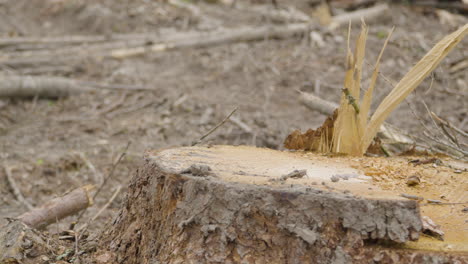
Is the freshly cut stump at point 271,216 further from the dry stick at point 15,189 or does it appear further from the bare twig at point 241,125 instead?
the bare twig at point 241,125

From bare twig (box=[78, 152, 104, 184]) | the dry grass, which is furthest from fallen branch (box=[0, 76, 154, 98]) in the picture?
the dry grass

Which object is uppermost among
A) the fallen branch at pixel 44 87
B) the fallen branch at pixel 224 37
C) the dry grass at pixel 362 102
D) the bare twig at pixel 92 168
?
the dry grass at pixel 362 102

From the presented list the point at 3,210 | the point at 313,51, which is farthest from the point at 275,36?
the point at 3,210

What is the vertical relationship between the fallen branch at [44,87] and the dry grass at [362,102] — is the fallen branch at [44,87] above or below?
below

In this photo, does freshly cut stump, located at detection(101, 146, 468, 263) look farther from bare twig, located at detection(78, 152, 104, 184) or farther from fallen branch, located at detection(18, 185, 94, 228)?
bare twig, located at detection(78, 152, 104, 184)

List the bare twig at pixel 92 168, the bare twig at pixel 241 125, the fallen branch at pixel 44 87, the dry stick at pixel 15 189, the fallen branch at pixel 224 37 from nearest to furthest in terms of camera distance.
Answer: the dry stick at pixel 15 189
the bare twig at pixel 92 168
the bare twig at pixel 241 125
the fallen branch at pixel 44 87
the fallen branch at pixel 224 37

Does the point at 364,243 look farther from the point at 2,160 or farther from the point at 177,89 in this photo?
the point at 177,89

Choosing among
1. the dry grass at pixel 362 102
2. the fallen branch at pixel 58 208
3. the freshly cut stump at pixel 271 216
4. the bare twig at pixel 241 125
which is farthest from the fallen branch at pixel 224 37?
the freshly cut stump at pixel 271 216
